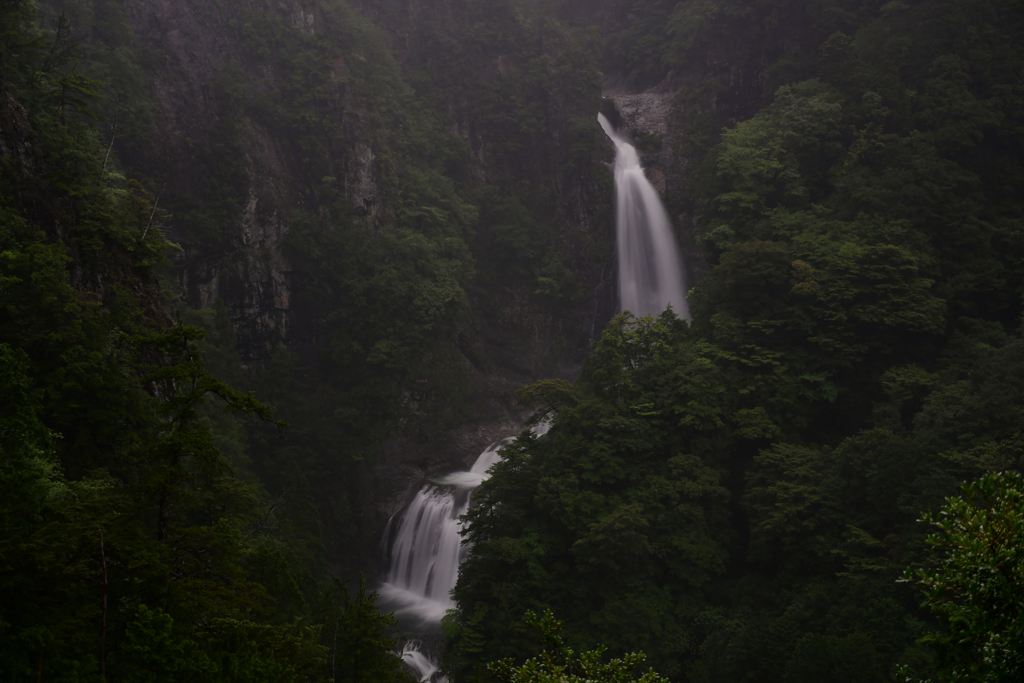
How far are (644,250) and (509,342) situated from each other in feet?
A: 32.6

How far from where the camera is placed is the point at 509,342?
3862 cm

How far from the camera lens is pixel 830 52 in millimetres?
27641

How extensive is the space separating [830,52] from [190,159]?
30.2 m

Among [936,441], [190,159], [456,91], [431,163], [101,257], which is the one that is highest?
[456,91]

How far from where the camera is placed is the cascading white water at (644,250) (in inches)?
1357

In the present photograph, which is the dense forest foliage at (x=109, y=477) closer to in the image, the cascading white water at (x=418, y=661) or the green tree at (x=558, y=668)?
the green tree at (x=558, y=668)

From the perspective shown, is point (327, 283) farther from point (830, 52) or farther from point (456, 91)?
point (830, 52)

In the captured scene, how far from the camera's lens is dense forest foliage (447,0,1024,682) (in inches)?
569

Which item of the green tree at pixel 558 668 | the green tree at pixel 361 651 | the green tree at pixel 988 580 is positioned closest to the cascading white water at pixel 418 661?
the green tree at pixel 361 651

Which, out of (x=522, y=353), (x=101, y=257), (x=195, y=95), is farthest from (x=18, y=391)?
(x=522, y=353)

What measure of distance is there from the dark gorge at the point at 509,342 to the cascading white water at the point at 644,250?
9.9 inches

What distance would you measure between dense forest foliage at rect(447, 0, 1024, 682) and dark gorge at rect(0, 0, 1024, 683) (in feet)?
0.40

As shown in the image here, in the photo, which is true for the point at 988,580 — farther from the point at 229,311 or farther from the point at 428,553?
the point at 229,311

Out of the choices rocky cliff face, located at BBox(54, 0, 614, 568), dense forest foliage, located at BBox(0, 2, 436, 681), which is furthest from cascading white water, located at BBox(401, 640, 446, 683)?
rocky cliff face, located at BBox(54, 0, 614, 568)
